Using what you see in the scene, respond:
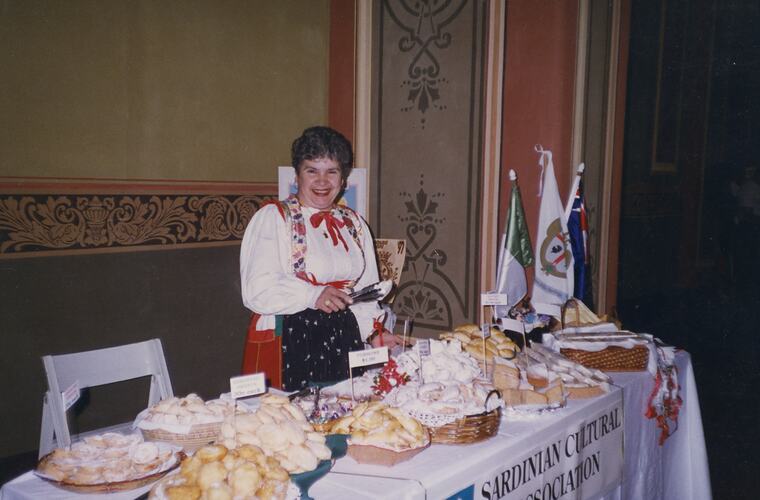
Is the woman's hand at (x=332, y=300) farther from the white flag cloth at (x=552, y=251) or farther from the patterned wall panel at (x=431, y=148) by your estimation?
the patterned wall panel at (x=431, y=148)

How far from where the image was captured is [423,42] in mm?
3773

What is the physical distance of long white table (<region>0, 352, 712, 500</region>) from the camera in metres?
1.36

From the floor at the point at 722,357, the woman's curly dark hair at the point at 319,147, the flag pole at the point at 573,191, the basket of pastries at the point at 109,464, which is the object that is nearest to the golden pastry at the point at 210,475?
the basket of pastries at the point at 109,464

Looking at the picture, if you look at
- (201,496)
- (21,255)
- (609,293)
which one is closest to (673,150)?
Result: (609,293)

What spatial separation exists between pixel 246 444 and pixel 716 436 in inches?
144

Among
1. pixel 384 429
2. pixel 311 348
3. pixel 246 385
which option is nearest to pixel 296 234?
pixel 311 348

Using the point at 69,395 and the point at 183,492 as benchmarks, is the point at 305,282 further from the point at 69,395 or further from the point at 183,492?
the point at 183,492

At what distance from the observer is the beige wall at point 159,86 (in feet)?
10.0

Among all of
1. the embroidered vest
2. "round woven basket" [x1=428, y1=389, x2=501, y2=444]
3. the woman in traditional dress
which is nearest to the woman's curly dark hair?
the woman in traditional dress

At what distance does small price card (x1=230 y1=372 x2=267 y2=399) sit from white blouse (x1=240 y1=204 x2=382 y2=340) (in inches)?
32.7

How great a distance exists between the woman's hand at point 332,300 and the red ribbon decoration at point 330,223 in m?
0.31

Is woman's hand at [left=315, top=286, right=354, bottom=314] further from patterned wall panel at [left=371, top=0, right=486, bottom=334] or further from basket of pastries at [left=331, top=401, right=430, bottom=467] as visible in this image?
patterned wall panel at [left=371, top=0, right=486, bottom=334]

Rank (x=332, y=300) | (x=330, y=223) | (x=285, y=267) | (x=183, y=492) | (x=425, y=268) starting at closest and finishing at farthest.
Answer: (x=183, y=492) → (x=332, y=300) → (x=285, y=267) → (x=330, y=223) → (x=425, y=268)

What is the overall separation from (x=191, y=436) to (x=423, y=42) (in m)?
3.01
